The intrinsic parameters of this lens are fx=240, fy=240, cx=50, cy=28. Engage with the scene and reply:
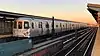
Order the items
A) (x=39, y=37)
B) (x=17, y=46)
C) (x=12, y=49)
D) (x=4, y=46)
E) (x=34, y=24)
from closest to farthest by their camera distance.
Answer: (x=4, y=46) → (x=12, y=49) → (x=17, y=46) → (x=34, y=24) → (x=39, y=37)

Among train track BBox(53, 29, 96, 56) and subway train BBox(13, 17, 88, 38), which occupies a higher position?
subway train BBox(13, 17, 88, 38)

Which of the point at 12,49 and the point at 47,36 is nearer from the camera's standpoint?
the point at 12,49

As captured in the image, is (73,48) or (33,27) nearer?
(33,27)

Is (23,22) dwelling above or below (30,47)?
above

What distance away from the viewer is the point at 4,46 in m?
12.1

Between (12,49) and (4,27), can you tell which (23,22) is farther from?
(12,49)

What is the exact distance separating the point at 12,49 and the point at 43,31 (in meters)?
13.8

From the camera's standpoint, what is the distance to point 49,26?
3002 cm

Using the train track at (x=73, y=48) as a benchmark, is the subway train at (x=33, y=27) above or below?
above

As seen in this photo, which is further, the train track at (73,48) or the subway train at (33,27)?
the train track at (73,48)

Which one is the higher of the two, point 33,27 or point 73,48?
point 33,27

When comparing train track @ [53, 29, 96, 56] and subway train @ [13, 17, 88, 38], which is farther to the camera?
train track @ [53, 29, 96, 56]

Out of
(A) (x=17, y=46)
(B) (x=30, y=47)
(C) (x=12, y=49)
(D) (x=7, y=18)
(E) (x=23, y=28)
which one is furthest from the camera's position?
(E) (x=23, y=28)

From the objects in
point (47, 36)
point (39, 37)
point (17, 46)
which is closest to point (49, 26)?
point (47, 36)
